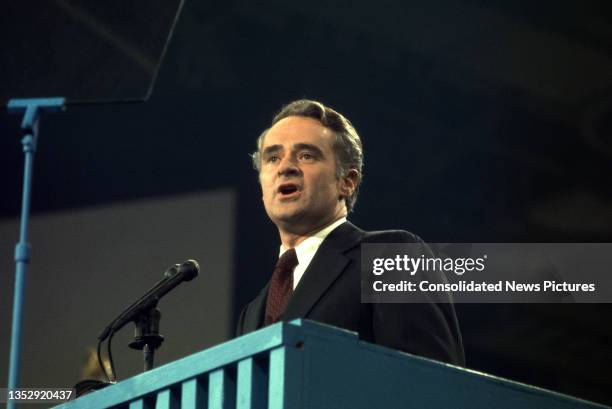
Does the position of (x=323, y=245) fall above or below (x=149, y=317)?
above

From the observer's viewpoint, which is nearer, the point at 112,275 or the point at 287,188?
the point at 287,188

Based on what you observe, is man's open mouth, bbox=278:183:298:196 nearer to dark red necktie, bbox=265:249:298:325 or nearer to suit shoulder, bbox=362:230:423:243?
dark red necktie, bbox=265:249:298:325

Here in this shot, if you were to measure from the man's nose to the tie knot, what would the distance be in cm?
20

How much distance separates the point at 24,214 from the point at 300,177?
2.02ft

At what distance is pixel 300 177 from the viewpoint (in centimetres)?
235

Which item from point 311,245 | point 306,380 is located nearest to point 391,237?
point 311,245

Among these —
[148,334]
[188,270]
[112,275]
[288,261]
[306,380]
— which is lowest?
[306,380]

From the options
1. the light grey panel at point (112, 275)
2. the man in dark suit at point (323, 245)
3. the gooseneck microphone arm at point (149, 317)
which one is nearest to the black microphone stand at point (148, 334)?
the gooseneck microphone arm at point (149, 317)

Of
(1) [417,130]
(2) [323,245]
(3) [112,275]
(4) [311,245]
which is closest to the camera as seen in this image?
(2) [323,245]

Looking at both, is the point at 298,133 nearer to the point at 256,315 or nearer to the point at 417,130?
the point at 256,315

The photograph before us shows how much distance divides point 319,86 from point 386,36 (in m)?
0.32

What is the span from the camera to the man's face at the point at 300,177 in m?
2.31

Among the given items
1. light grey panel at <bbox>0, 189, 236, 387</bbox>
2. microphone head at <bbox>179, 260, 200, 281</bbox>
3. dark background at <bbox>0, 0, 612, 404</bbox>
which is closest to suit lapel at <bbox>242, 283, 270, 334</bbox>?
microphone head at <bbox>179, 260, 200, 281</bbox>

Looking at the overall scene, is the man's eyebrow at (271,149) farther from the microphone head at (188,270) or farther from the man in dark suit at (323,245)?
the microphone head at (188,270)
